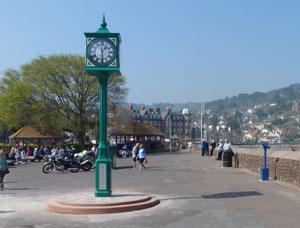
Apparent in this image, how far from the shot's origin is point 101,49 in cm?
1778

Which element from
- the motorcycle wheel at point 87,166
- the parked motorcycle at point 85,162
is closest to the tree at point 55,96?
the parked motorcycle at point 85,162

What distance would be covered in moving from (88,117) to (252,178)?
161ft

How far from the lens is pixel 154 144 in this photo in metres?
88.8

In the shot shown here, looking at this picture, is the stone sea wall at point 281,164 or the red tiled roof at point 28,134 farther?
the red tiled roof at point 28,134

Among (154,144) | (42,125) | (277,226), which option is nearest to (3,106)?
(42,125)

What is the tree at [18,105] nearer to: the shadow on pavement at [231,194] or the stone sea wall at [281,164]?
the stone sea wall at [281,164]

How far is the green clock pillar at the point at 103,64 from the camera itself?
57.3 ft

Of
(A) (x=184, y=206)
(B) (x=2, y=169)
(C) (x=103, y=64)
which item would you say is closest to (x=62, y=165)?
(B) (x=2, y=169)

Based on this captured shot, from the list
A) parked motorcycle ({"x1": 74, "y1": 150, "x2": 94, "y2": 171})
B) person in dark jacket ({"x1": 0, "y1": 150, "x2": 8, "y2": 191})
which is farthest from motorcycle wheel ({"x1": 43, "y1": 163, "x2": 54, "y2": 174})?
person in dark jacket ({"x1": 0, "y1": 150, "x2": 8, "y2": 191})

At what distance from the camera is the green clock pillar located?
57.3 feet

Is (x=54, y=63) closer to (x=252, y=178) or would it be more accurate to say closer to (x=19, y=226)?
(x=252, y=178)

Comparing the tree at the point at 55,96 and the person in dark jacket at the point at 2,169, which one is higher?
the tree at the point at 55,96

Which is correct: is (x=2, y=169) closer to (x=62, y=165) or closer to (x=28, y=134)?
(x=62, y=165)

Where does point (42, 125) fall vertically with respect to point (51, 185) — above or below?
above
